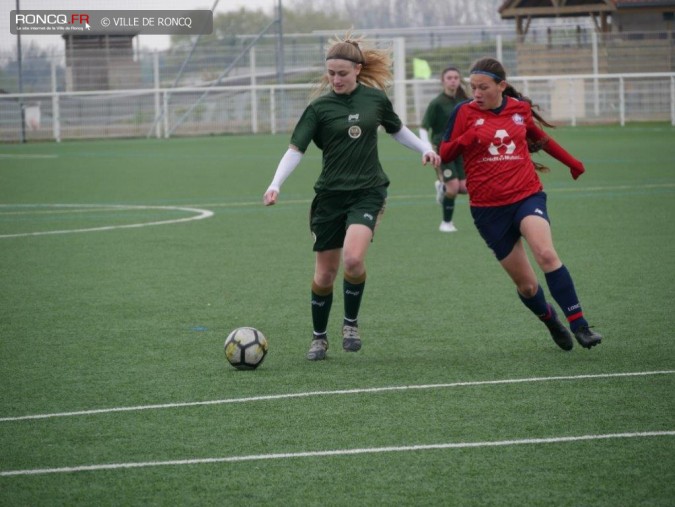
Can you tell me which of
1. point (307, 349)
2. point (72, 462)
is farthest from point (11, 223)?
point (72, 462)

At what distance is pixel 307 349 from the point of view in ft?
26.1

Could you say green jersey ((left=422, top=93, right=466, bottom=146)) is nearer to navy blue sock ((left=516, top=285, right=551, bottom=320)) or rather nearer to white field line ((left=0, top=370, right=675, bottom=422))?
navy blue sock ((left=516, top=285, right=551, bottom=320))

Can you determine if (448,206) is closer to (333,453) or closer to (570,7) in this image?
(333,453)

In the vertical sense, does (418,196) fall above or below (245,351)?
above

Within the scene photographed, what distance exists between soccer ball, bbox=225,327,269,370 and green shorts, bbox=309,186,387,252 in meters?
0.80

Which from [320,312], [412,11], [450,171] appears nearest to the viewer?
[320,312]

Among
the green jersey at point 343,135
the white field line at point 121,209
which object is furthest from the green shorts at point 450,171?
the green jersey at point 343,135

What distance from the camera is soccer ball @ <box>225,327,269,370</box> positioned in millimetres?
7238

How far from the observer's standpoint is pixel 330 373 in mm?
7141

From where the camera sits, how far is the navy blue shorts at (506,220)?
7610 mm

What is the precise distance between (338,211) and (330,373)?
116cm

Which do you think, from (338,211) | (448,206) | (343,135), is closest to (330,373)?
(338,211)

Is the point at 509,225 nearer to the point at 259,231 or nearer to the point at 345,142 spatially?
the point at 345,142

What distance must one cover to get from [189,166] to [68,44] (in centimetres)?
1624
